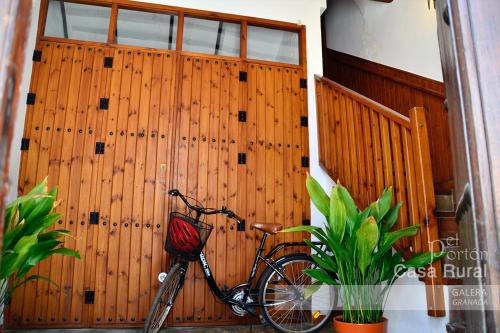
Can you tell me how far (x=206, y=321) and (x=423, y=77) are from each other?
10.4 ft

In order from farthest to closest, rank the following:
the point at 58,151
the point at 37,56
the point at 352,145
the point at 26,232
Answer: the point at 37,56 < the point at 58,151 < the point at 352,145 < the point at 26,232

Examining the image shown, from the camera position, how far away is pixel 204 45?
3.65m

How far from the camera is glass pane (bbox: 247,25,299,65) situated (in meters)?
3.78

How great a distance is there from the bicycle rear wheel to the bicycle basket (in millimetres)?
110

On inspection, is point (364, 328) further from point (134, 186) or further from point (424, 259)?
point (134, 186)

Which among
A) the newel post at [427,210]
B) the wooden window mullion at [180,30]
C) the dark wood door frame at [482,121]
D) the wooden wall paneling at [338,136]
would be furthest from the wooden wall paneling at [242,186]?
the dark wood door frame at [482,121]

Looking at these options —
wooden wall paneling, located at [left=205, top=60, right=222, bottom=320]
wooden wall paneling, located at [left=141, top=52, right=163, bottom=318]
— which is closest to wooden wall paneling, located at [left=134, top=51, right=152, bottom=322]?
wooden wall paneling, located at [left=141, top=52, right=163, bottom=318]

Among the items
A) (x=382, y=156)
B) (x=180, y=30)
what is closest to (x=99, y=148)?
(x=180, y=30)

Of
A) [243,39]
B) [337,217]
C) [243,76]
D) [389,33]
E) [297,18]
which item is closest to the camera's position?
[337,217]

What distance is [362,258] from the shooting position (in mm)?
1943

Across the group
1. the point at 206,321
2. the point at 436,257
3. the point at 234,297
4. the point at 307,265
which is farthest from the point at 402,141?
the point at 206,321

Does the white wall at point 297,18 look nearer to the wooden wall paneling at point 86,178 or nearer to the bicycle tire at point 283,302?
the wooden wall paneling at point 86,178

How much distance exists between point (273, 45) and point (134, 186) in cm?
203

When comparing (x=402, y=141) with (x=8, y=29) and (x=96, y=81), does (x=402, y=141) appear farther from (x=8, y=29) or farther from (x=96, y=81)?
(x=96, y=81)
